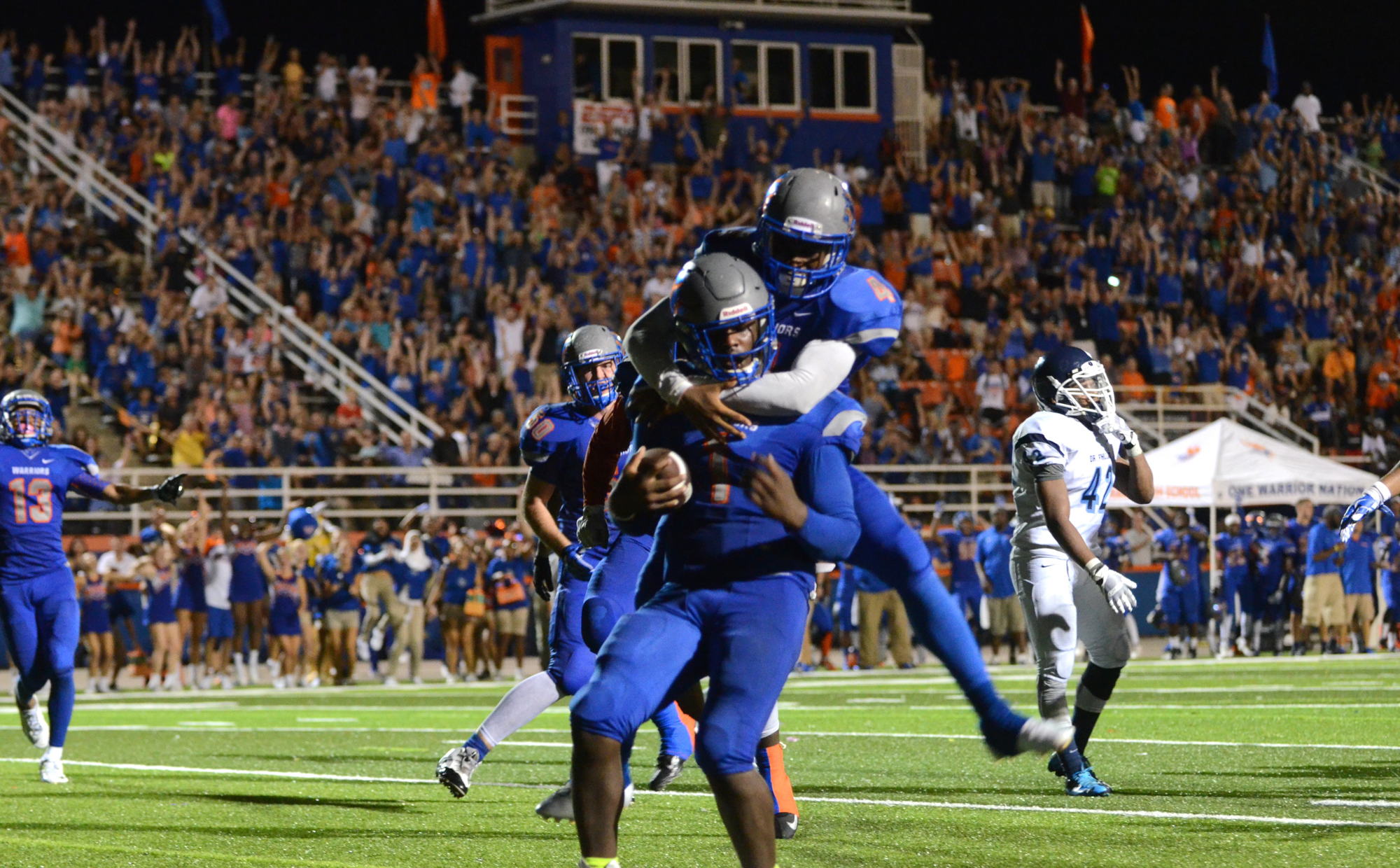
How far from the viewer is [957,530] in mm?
20859

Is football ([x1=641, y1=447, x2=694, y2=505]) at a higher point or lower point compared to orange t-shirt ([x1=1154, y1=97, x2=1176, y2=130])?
lower

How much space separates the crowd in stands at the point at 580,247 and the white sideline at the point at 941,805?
452 inches

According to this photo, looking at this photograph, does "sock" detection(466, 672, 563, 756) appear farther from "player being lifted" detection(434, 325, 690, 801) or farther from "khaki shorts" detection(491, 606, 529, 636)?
"khaki shorts" detection(491, 606, 529, 636)

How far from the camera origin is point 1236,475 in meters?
20.0

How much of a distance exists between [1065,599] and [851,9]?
79.5 ft

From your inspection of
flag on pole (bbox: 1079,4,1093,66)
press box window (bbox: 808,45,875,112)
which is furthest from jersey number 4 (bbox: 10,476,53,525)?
flag on pole (bbox: 1079,4,1093,66)

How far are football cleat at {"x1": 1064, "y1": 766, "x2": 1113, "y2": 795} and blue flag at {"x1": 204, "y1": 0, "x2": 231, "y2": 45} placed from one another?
2200 centimetres

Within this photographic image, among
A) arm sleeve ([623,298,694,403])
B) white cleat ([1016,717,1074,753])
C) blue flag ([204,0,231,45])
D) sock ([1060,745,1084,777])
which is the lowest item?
sock ([1060,745,1084,777])

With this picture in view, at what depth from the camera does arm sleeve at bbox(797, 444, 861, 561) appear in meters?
4.81

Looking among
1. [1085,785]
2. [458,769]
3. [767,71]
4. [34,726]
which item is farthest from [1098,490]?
[767,71]

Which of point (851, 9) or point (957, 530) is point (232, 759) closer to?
point (957, 530)

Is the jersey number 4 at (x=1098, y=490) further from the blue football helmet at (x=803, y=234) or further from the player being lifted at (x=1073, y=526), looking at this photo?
the blue football helmet at (x=803, y=234)

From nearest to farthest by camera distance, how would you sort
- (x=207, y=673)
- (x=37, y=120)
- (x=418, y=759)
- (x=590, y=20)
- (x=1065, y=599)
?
(x=1065, y=599), (x=418, y=759), (x=207, y=673), (x=37, y=120), (x=590, y=20)

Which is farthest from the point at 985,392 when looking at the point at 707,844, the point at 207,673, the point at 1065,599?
the point at 707,844
